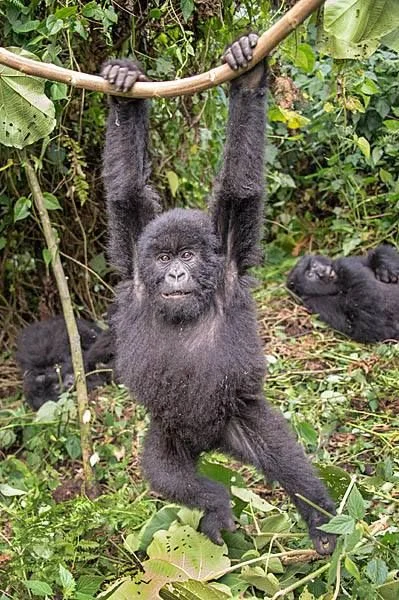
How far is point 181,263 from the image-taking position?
3.21 metres

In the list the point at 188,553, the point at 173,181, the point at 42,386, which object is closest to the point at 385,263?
the point at 173,181

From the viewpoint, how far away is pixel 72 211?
19.1 ft

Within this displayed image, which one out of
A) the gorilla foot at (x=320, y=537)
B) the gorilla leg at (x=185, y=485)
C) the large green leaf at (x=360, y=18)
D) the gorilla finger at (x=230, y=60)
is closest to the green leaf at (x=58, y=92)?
the gorilla finger at (x=230, y=60)

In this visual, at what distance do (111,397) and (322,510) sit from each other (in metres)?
2.46

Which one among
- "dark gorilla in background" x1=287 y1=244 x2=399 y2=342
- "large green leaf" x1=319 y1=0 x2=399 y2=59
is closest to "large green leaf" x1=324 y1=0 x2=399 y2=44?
"large green leaf" x1=319 y1=0 x2=399 y2=59

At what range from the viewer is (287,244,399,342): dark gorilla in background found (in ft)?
18.6

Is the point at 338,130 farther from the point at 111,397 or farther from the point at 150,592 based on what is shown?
the point at 150,592

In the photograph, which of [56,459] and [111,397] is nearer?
[56,459]

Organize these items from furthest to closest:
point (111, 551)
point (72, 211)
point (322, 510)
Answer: point (72, 211) < point (111, 551) < point (322, 510)

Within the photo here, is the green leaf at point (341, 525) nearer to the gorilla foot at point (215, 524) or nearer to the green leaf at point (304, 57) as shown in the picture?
the gorilla foot at point (215, 524)

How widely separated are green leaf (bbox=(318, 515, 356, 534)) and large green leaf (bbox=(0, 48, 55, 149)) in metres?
1.73

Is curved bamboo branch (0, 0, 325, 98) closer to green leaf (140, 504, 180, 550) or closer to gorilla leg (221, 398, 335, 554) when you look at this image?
gorilla leg (221, 398, 335, 554)

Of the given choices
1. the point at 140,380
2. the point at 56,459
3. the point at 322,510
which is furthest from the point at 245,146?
the point at 56,459

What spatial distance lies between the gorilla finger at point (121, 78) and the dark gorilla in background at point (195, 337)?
1.31ft
